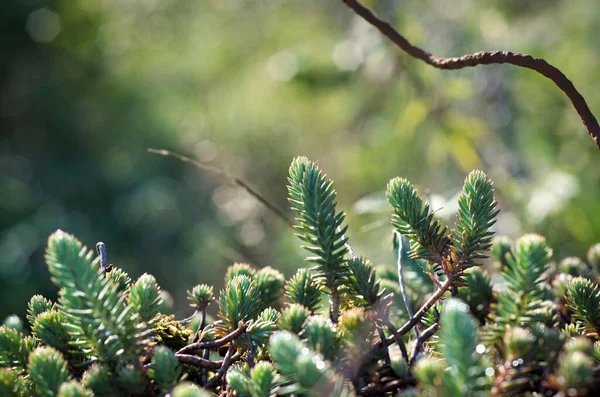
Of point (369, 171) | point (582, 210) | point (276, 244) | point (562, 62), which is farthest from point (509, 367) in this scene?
point (276, 244)

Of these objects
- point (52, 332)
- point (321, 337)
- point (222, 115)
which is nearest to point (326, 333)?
point (321, 337)

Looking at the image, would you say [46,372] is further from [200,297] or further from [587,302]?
[587,302]

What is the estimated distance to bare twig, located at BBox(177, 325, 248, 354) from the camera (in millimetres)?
513

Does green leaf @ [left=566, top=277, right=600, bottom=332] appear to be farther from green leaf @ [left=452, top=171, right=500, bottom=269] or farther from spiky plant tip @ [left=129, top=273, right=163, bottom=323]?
spiky plant tip @ [left=129, top=273, right=163, bottom=323]

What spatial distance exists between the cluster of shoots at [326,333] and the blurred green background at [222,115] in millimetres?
1705

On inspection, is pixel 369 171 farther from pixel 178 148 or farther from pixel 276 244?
pixel 178 148

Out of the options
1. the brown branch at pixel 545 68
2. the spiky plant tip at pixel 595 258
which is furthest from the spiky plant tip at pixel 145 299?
the spiky plant tip at pixel 595 258

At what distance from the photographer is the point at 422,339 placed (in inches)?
19.5

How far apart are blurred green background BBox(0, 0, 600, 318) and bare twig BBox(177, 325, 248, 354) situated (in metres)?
1.77

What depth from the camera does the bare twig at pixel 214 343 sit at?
51cm

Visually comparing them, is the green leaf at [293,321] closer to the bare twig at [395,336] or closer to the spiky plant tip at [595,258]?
the bare twig at [395,336]

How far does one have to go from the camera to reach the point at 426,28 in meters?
3.36

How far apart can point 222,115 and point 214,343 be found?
4175mm

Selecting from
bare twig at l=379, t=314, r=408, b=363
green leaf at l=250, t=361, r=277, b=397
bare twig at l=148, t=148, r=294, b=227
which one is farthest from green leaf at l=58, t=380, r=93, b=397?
bare twig at l=148, t=148, r=294, b=227
